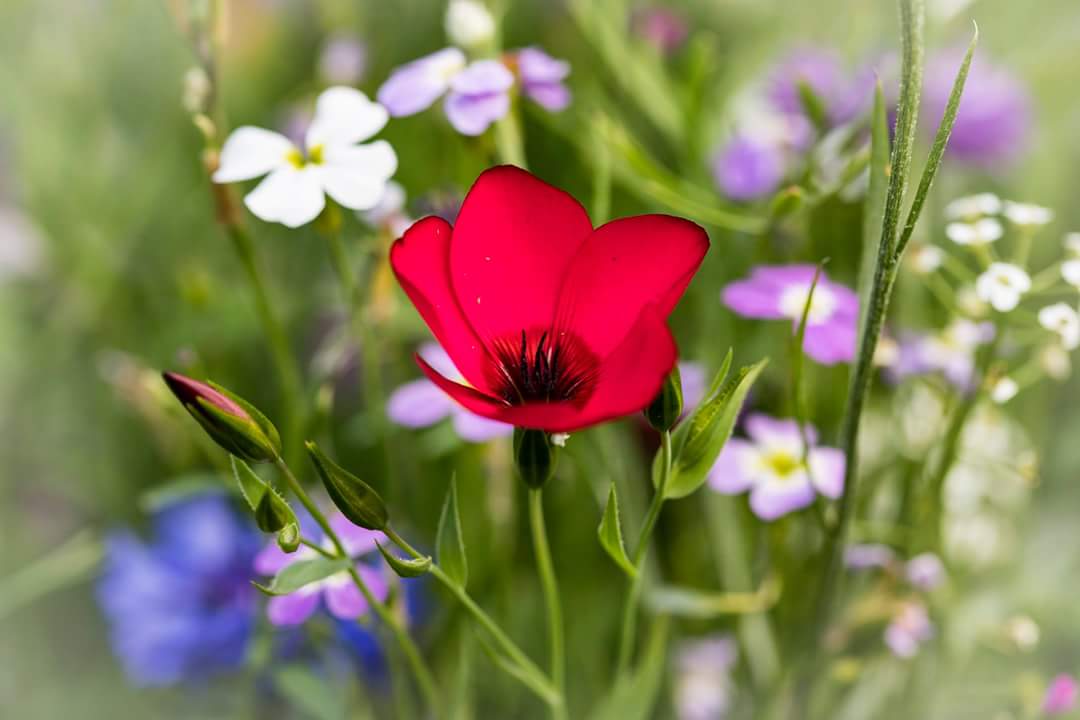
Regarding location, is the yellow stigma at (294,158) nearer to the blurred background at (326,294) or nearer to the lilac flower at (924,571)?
the blurred background at (326,294)

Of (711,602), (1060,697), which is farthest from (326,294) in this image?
(1060,697)

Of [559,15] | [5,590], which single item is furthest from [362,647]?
[559,15]

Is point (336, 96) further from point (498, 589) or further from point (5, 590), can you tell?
point (5, 590)

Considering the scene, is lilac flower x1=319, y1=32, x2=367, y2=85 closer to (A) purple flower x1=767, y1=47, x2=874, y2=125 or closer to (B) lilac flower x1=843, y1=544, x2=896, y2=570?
(A) purple flower x1=767, y1=47, x2=874, y2=125

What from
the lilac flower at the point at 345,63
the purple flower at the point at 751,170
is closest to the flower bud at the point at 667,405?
the purple flower at the point at 751,170

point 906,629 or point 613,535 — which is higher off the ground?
point 613,535

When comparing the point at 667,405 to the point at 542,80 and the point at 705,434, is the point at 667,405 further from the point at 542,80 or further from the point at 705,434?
the point at 542,80
